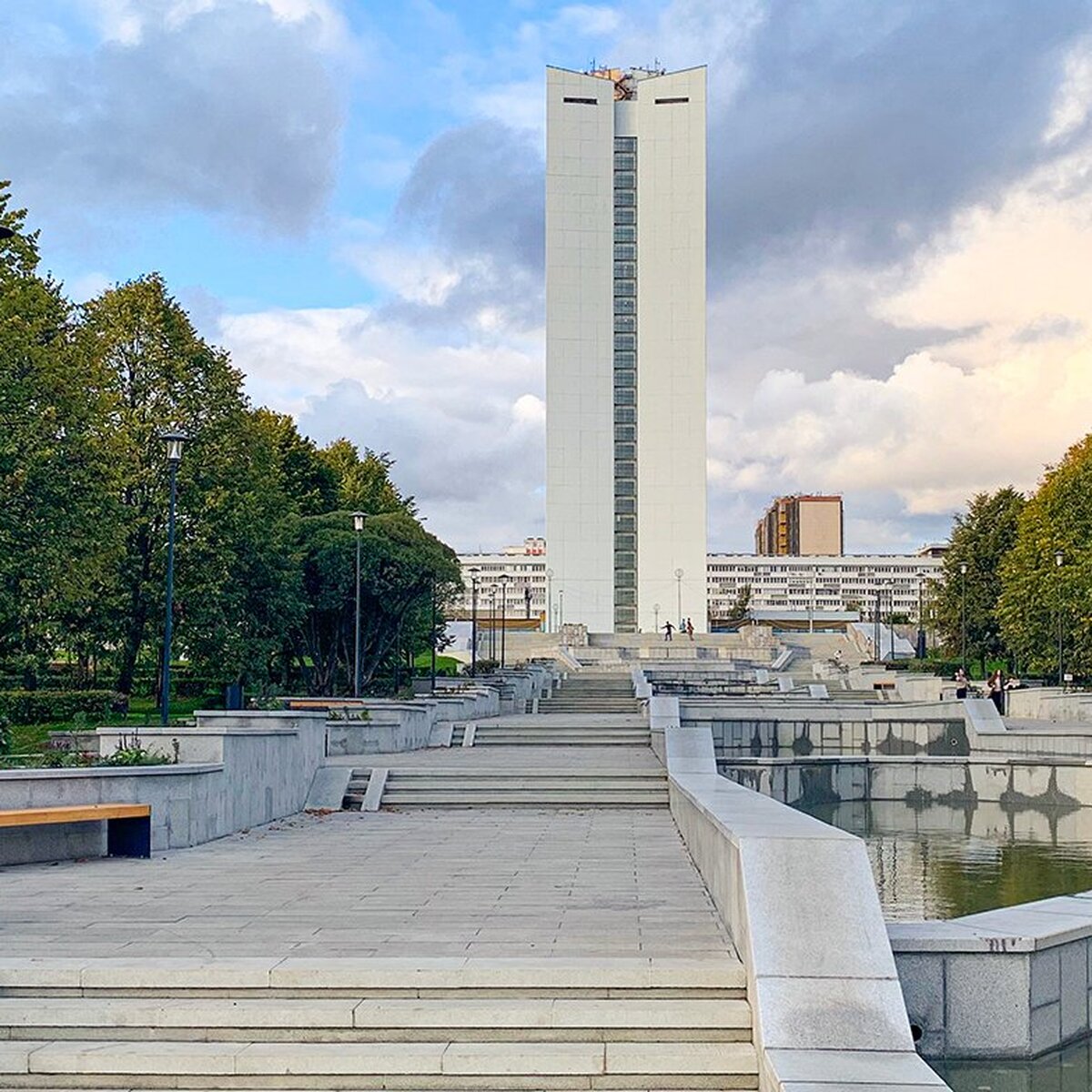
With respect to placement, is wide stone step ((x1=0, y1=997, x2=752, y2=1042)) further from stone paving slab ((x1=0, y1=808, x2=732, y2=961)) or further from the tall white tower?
the tall white tower

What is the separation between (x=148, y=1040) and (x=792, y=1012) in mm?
3441

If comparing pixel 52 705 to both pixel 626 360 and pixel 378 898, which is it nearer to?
pixel 378 898

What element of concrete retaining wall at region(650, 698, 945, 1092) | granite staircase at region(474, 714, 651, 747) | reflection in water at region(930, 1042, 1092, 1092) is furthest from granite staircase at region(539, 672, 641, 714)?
concrete retaining wall at region(650, 698, 945, 1092)

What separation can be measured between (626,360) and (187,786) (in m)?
93.7

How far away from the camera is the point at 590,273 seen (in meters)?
106

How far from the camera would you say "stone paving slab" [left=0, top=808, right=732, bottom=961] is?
9.09 meters

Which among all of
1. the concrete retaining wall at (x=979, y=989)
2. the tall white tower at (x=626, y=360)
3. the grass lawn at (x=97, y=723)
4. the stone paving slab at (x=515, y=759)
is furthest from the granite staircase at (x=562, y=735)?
the tall white tower at (x=626, y=360)

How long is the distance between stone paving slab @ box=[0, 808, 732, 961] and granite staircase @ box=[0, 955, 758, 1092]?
41 cm

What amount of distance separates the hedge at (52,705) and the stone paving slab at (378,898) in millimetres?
12484

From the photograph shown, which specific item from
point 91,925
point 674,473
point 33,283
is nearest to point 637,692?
point 33,283

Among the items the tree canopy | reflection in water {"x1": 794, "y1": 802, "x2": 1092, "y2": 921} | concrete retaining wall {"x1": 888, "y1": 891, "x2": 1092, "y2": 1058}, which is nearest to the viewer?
concrete retaining wall {"x1": 888, "y1": 891, "x2": 1092, "y2": 1058}

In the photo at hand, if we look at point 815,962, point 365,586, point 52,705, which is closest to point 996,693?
point 365,586

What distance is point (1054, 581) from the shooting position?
51531 mm

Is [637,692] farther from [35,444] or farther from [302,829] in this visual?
[302,829]
